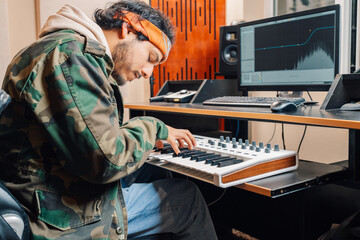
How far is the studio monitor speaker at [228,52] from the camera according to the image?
2240 mm

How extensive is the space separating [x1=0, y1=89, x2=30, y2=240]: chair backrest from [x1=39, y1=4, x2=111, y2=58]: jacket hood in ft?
1.03

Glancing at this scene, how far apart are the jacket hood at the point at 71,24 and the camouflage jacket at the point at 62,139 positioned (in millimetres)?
71

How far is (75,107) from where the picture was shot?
0.78m

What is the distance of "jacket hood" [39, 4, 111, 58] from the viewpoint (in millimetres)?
932

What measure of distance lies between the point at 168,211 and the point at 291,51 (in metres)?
1.01

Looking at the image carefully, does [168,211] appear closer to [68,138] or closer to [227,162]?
[227,162]

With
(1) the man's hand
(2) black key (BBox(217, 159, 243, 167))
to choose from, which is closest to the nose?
(1) the man's hand

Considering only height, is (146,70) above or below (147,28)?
below

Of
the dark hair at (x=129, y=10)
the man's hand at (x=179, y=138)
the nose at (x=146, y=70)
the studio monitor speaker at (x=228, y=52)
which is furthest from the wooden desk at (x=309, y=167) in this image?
the studio monitor speaker at (x=228, y=52)

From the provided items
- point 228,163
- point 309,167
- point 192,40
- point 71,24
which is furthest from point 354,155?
point 192,40

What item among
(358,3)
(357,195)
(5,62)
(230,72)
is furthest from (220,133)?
(5,62)

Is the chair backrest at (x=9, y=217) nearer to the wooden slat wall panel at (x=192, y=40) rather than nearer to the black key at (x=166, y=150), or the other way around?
the black key at (x=166, y=150)

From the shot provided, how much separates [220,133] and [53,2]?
1435 mm

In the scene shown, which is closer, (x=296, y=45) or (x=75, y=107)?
(x=75, y=107)
